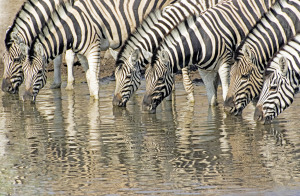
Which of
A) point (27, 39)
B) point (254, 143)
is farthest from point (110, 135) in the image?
point (27, 39)

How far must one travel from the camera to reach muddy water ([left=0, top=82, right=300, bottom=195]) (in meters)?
6.60

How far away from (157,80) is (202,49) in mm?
870

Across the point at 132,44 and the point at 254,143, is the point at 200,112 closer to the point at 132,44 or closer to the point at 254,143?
the point at 132,44

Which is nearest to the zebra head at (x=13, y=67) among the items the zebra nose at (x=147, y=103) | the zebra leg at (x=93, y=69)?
the zebra leg at (x=93, y=69)

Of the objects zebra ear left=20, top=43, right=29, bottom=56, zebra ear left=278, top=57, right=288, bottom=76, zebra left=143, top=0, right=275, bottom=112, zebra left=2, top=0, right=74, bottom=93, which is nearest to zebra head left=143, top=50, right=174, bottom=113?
zebra left=143, top=0, right=275, bottom=112

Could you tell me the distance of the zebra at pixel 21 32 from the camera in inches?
576

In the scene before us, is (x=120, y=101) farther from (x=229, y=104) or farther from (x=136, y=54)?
(x=229, y=104)

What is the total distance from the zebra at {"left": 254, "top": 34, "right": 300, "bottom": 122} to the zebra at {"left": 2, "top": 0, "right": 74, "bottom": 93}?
5.95m

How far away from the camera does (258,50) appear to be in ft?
36.7

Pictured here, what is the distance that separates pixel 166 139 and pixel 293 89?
1902 millimetres

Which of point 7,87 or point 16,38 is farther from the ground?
point 16,38

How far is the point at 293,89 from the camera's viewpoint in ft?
32.0

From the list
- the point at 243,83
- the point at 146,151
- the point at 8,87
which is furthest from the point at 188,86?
the point at 146,151

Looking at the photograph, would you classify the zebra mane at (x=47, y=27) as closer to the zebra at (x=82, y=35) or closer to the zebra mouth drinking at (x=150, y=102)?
the zebra at (x=82, y=35)
